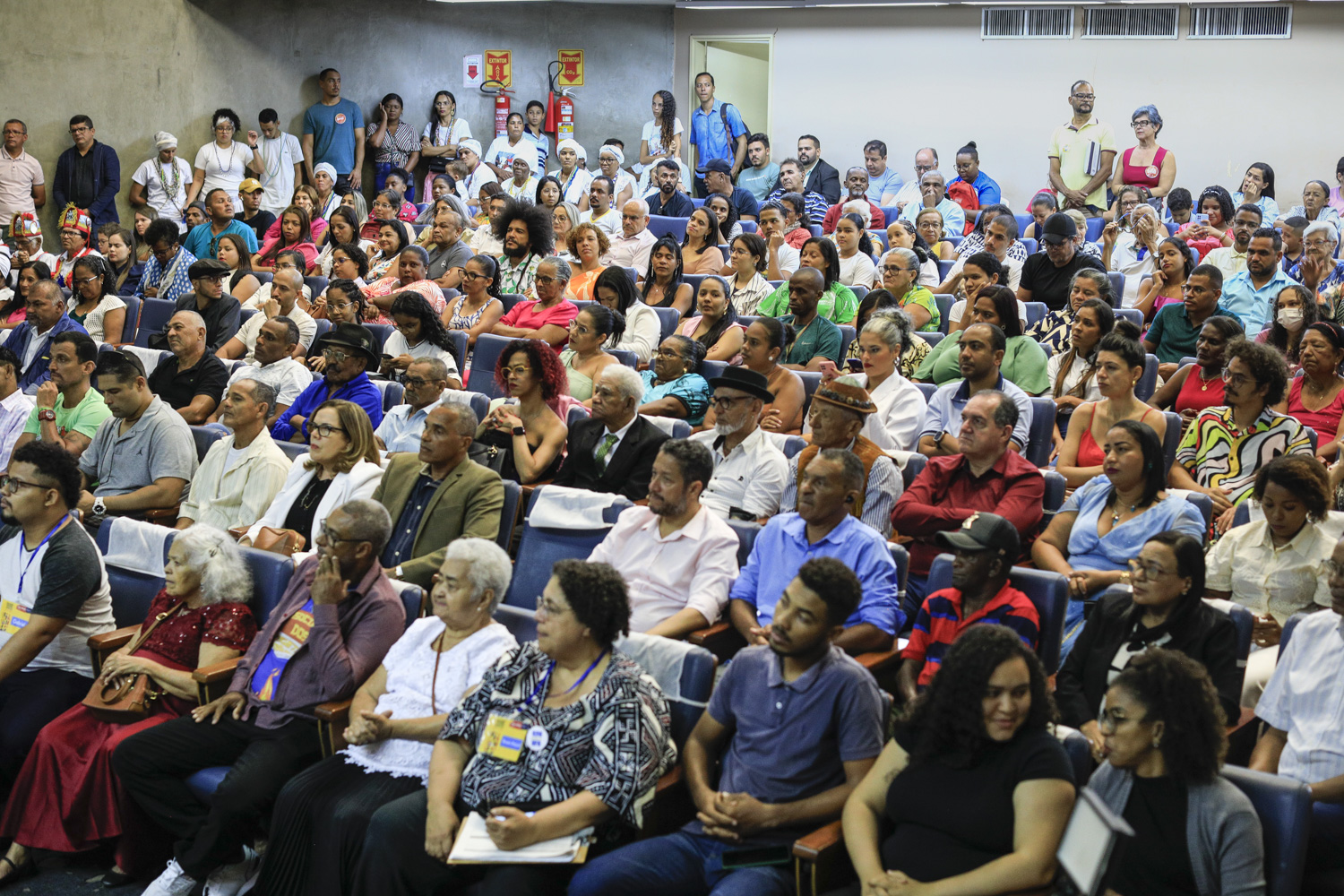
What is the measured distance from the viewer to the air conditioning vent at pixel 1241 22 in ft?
34.3

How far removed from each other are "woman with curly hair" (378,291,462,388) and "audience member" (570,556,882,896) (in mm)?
3212

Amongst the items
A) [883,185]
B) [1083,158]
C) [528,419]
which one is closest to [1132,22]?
[1083,158]

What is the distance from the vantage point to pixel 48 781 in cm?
325

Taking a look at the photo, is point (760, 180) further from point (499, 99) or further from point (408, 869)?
point (408, 869)

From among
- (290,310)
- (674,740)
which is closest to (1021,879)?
(674,740)

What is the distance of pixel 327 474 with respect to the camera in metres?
4.17

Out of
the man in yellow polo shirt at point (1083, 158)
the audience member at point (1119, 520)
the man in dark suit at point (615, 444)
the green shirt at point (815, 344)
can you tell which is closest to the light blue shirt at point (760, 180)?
the man in yellow polo shirt at point (1083, 158)

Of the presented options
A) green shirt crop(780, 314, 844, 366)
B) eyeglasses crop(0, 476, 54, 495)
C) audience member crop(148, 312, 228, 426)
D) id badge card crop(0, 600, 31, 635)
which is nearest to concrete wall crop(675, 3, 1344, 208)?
green shirt crop(780, 314, 844, 366)

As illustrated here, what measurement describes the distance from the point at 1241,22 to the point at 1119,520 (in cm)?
881

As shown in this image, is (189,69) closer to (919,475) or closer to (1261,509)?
(919,475)

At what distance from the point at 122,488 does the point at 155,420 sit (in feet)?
0.91

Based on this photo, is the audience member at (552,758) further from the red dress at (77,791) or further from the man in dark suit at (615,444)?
the man in dark suit at (615,444)

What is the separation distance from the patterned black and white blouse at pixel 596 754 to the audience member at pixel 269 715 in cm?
57

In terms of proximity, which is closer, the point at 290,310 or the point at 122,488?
the point at 122,488
